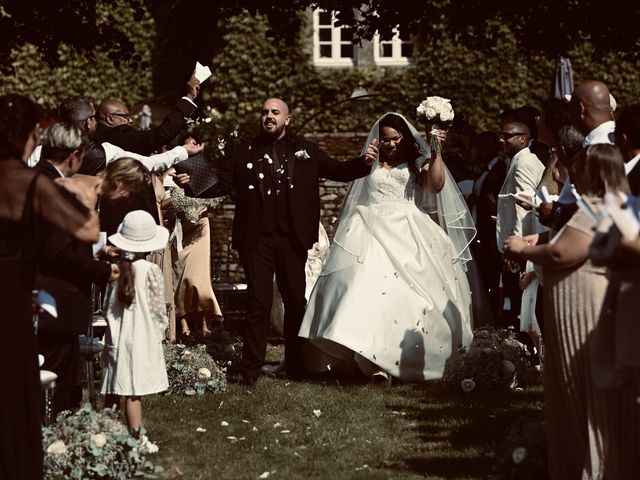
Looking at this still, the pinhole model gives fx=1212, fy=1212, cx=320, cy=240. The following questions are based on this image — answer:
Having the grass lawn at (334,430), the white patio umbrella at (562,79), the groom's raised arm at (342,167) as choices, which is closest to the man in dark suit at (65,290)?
the grass lawn at (334,430)

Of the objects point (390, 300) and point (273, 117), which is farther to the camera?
point (273, 117)

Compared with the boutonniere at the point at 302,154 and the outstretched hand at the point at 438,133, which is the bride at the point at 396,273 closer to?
the outstretched hand at the point at 438,133

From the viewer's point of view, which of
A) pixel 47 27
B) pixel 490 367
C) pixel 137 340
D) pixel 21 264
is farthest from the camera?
pixel 47 27

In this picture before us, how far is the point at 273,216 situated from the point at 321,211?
454 inches

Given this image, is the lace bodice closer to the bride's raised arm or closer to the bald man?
the bride's raised arm

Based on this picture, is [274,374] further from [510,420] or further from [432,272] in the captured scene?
[510,420]

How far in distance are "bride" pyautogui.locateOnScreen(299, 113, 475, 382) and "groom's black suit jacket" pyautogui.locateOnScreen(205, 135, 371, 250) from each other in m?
0.31

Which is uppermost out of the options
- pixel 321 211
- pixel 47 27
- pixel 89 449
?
pixel 47 27

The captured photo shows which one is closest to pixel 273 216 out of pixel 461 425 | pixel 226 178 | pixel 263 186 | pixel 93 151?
pixel 263 186

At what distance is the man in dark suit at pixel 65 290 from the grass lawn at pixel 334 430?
2.40 feet

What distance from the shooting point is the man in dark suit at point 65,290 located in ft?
20.6

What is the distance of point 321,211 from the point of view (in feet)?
68.7

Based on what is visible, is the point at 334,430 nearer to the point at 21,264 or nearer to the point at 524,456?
the point at 524,456

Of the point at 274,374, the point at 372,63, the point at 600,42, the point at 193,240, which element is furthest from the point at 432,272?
the point at 372,63
